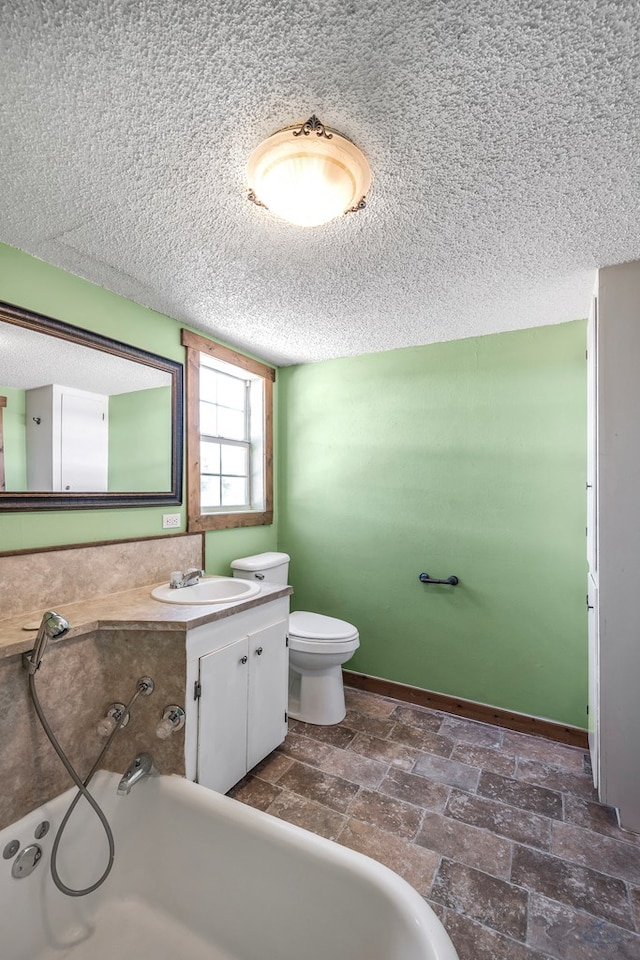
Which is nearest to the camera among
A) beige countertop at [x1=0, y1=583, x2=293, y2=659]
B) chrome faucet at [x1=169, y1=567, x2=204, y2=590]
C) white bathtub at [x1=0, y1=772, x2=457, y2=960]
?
white bathtub at [x1=0, y1=772, x2=457, y2=960]

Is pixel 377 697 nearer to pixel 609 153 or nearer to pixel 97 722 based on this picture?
pixel 97 722

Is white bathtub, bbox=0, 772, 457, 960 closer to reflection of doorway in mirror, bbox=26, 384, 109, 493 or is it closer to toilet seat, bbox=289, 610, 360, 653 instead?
toilet seat, bbox=289, 610, 360, 653

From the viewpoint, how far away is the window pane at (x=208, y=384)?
9.39 feet

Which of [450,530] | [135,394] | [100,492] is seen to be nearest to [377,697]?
[450,530]

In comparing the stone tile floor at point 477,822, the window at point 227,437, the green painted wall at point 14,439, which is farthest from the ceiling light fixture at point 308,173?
the stone tile floor at point 477,822

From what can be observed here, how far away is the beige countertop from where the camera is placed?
1483 millimetres

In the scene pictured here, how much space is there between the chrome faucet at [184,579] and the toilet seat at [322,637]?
67 cm

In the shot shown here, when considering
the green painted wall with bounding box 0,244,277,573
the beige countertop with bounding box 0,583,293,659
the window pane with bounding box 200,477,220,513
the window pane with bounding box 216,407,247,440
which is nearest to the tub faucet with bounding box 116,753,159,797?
the beige countertop with bounding box 0,583,293,659

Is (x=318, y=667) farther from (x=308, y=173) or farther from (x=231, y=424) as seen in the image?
(x=308, y=173)

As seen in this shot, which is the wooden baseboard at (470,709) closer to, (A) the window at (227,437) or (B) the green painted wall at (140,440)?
(A) the window at (227,437)

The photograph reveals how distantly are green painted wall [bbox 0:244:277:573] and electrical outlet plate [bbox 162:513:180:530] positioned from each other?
0.02 meters

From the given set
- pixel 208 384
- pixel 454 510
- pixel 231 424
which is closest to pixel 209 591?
pixel 231 424

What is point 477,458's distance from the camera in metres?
2.67

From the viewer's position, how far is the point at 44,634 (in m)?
1.35
